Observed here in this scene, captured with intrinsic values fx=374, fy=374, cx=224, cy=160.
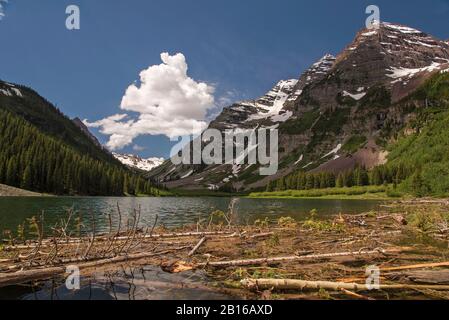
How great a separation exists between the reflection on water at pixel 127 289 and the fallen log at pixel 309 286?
1326 mm

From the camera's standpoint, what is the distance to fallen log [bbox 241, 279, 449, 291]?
44.8 feet

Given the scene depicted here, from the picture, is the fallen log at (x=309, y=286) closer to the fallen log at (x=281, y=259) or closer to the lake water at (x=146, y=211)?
the fallen log at (x=281, y=259)

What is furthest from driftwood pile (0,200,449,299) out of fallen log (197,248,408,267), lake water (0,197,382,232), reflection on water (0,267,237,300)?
lake water (0,197,382,232)

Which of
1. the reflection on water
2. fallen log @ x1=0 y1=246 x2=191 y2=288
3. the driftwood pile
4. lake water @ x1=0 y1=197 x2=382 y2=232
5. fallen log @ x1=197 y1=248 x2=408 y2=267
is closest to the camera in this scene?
the reflection on water

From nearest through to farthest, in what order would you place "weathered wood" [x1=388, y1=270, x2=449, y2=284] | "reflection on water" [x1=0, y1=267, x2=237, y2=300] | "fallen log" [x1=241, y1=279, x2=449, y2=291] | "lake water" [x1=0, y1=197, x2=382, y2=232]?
"reflection on water" [x1=0, y1=267, x2=237, y2=300] < "fallen log" [x1=241, y1=279, x2=449, y2=291] < "weathered wood" [x1=388, y1=270, x2=449, y2=284] < "lake water" [x1=0, y1=197, x2=382, y2=232]

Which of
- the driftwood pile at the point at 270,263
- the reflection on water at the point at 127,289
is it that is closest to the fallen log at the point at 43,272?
the driftwood pile at the point at 270,263

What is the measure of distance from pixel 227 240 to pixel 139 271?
445 inches

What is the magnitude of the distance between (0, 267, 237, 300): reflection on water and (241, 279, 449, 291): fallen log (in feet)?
4.35

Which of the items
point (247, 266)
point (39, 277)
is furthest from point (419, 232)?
point (39, 277)

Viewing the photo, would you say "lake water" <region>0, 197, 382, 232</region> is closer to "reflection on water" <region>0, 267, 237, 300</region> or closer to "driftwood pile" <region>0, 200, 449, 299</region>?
"driftwood pile" <region>0, 200, 449, 299</region>

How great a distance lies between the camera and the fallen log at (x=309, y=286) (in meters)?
13.7

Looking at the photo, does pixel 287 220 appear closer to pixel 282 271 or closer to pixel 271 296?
pixel 282 271

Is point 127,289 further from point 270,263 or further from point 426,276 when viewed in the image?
point 426,276
